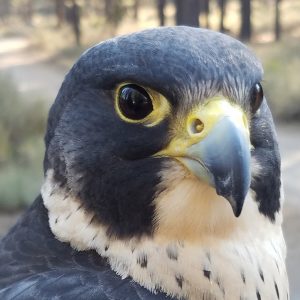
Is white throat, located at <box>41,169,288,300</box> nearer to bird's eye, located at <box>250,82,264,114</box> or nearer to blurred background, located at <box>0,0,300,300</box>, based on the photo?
bird's eye, located at <box>250,82,264,114</box>

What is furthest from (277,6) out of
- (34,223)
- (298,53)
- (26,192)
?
(34,223)

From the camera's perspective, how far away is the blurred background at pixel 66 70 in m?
7.23

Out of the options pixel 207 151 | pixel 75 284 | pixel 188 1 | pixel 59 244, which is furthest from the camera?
pixel 188 1

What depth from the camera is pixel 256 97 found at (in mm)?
1901

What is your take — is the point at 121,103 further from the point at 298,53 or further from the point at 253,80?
the point at 298,53

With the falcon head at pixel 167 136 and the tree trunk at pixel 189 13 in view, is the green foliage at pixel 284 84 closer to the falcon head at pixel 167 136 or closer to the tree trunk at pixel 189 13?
the tree trunk at pixel 189 13

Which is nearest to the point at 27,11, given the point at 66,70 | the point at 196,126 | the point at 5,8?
the point at 5,8

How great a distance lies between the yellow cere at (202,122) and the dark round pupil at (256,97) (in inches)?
3.6

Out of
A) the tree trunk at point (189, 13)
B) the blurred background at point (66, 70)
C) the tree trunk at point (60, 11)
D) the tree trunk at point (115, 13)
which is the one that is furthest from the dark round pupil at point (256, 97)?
the tree trunk at point (60, 11)

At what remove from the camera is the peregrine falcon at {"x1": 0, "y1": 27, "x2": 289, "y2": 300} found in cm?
178

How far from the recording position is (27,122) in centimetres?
895

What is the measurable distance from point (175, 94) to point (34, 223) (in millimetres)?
689

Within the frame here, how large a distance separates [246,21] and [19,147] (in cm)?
1437

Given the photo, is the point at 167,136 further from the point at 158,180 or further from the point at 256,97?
the point at 256,97
